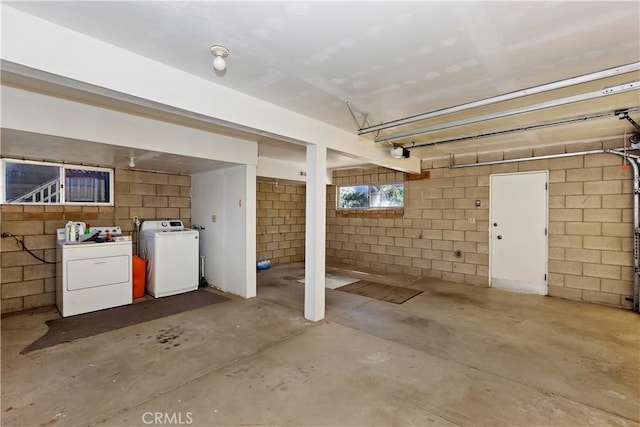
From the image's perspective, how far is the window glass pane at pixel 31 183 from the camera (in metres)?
3.90

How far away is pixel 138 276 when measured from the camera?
183 inches

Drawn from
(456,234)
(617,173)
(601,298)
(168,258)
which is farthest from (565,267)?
(168,258)

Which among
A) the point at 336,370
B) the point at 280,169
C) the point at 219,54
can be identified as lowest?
the point at 336,370

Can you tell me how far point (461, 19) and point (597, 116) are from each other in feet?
8.18

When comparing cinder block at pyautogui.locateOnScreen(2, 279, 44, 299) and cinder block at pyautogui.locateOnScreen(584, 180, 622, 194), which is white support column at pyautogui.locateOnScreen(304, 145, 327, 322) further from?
cinder block at pyautogui.locateOnScreen(584, 180, 622, 194)

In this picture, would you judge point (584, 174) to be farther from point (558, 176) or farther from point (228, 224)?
point (228, 224)

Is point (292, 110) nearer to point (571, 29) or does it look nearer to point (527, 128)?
point (571, 29)

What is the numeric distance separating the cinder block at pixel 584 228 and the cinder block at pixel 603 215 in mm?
76

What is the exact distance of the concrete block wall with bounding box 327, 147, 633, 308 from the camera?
437 centimetres

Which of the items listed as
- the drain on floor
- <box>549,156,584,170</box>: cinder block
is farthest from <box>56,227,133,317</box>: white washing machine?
<box>549,156,584,170</box>: cinder block

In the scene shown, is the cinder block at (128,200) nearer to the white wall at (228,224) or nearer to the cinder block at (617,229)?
the white wall at (228,224)

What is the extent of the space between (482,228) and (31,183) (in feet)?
23.1

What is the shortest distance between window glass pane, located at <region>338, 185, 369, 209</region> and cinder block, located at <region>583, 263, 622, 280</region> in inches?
160

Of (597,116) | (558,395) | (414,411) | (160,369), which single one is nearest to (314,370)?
(414,411)
